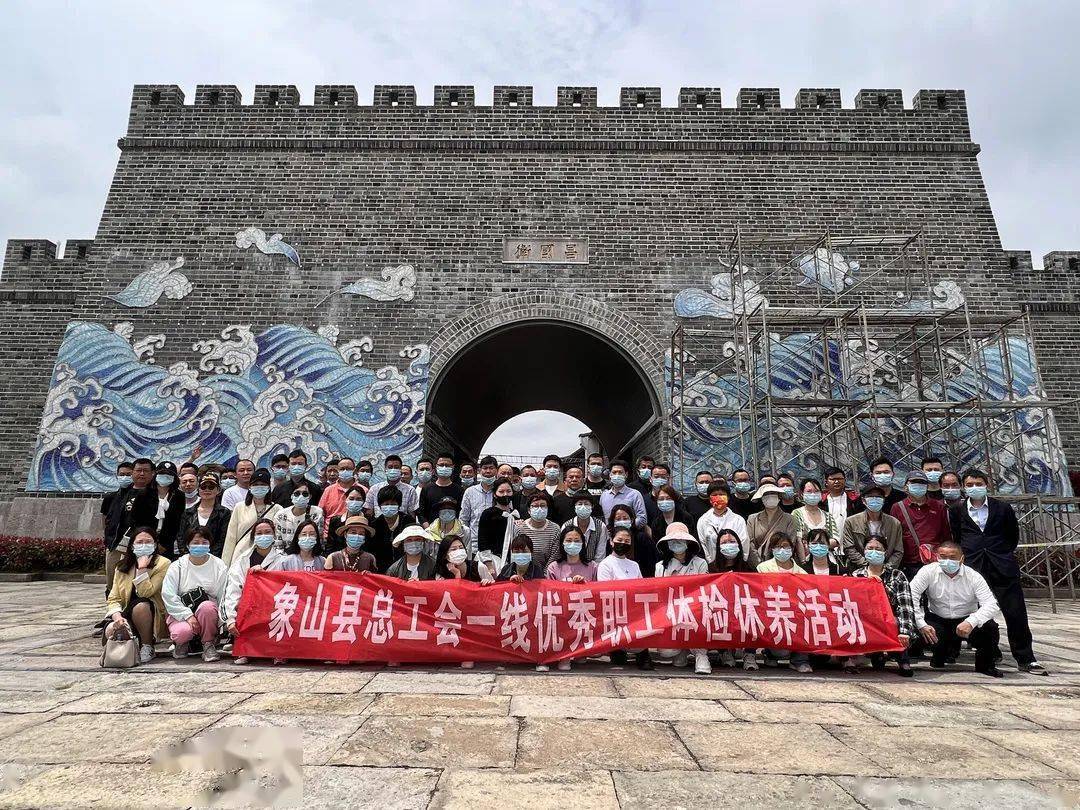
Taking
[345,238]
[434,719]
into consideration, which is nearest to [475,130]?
[345,238]

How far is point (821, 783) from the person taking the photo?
2.38 metres

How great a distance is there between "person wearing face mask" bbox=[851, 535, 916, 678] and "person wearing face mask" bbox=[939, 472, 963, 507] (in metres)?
0.78

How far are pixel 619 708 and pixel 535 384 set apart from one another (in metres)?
10.4

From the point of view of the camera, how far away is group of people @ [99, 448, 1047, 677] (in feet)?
15.2

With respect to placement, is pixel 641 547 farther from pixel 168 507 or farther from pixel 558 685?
pixel 168 507

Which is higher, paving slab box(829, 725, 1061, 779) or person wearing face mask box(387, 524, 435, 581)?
person wearing face mask box(387, 524, 435, 581)

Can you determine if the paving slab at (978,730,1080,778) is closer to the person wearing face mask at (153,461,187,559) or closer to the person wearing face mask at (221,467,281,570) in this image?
the person wearing face mask at (221,467,281,570)

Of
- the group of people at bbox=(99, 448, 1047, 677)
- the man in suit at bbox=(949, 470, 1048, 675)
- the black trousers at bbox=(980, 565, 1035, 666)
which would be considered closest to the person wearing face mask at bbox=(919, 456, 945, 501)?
the group of people at bbox=(99, 448, 1047, 677)

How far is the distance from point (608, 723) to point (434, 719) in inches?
32.8

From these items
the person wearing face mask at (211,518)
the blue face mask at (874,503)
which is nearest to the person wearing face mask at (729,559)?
the blue face mask at (874,503)

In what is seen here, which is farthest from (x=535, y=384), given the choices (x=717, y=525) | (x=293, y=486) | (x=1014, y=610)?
(x=1014, y=610)

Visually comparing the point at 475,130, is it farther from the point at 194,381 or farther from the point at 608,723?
the point at 608,723

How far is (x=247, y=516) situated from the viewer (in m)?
5.37

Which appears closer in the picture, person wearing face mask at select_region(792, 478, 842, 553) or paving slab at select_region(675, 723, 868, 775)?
paving slab at select_region(675, 723, 868, 775)
